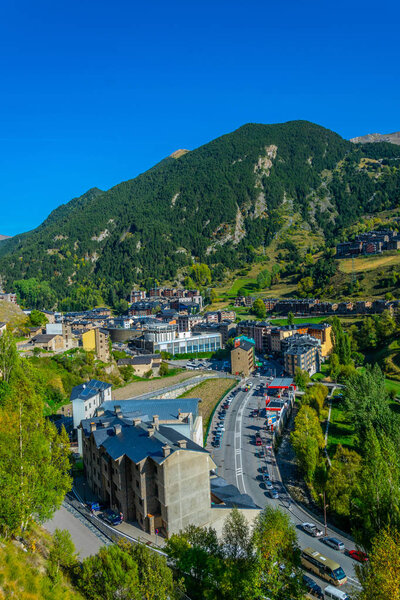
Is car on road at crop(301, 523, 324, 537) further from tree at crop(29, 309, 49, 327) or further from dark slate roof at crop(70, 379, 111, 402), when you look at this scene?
tree at crop(29, 309, 49, 327)

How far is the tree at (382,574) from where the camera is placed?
1528cm

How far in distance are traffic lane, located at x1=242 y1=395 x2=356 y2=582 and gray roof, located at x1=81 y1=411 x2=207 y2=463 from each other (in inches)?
372

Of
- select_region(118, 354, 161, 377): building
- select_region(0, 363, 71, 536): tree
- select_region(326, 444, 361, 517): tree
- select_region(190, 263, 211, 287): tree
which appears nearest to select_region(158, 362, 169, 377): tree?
select_region(118, 354, 161, 377): building

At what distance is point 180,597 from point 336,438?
109 ft

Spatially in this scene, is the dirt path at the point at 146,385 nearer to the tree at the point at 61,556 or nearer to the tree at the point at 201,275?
the tree at the point at 61,556

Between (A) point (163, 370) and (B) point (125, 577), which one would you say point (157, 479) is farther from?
(A) point (163, 370)

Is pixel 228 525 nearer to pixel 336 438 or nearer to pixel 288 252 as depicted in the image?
pixel 336 438

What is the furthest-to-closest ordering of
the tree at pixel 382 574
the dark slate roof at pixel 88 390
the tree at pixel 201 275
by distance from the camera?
the tree at pixel 201 275
the dark slate roof at pixel 88 390
the tree at pixel 382 574

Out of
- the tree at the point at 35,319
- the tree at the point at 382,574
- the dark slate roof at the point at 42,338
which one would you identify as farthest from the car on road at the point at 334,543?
the tree at the point at 35,319

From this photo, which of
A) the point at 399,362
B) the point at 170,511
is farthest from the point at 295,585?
the point at 399,362

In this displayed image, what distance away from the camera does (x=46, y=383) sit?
158ft

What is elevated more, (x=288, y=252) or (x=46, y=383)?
(x=288, y=252)

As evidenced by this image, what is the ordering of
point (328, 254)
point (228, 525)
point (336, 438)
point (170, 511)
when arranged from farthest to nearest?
point (328, 254), point (336, 438), point (170, 511), point (228, 525)

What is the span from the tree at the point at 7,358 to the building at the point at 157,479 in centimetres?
1193
